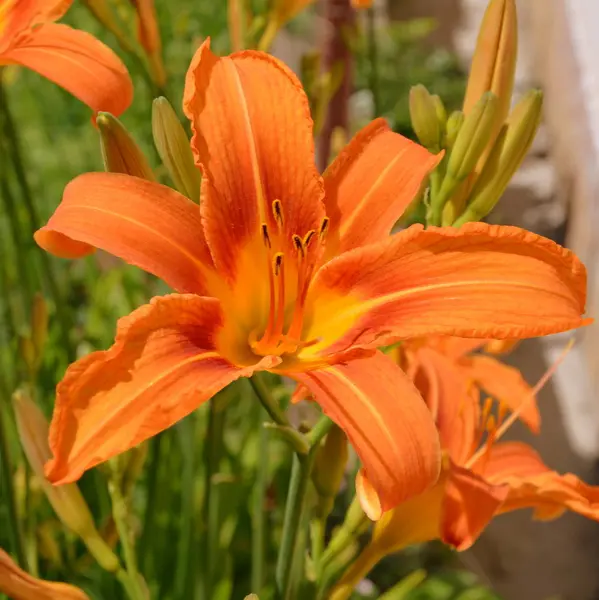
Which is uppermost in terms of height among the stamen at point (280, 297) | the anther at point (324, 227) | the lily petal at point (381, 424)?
the anther at point (324, 227)

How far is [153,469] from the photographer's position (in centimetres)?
87

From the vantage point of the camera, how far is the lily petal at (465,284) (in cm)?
49

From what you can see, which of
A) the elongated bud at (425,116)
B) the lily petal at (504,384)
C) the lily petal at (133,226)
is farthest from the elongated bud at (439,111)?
the lily petal at (504,384)

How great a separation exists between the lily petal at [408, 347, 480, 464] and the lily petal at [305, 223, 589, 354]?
8.0 inches

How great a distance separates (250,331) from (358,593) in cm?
67

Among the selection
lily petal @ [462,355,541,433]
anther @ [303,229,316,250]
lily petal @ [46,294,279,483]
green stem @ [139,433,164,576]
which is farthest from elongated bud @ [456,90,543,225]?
green stem @ [139,433,164,576]

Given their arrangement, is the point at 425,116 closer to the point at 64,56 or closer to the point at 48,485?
the point at 64,56

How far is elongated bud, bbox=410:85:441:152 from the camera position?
62 cm

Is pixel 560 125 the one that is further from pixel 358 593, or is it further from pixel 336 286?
pixel 336 286

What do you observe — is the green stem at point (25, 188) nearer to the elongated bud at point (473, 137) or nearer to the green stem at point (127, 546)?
the green stem at point (127, 546)

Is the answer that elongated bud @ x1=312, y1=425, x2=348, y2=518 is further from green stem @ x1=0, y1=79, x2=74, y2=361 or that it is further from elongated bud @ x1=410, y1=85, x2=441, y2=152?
green stem @ x1=0, y1=79, x2=74, y2=361

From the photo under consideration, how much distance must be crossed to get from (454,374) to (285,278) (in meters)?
0.26

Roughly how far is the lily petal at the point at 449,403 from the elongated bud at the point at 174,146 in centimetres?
31

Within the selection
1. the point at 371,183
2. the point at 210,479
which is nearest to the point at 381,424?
the point at 371,183
